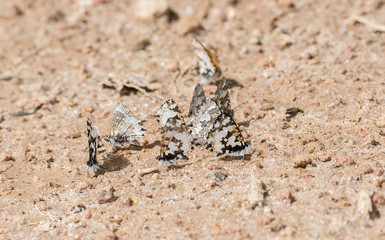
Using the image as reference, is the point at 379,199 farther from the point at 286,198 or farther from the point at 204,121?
the point at 204,121

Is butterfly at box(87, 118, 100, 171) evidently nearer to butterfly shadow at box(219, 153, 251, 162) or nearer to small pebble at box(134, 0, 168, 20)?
butterfly shadow at box(219, 153, 251, 162)

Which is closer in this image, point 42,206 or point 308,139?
point 42,206

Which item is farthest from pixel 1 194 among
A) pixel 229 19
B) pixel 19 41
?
pixel 229 19

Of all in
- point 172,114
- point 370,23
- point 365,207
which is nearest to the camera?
point 365,207

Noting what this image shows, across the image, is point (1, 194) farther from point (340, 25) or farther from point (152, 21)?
point (340, 25)

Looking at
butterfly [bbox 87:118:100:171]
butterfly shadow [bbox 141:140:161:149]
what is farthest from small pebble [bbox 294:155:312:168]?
butterfly [bbox 87:118:100:171]

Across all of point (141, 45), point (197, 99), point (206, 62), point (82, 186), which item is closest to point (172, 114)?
point (197, 99)
